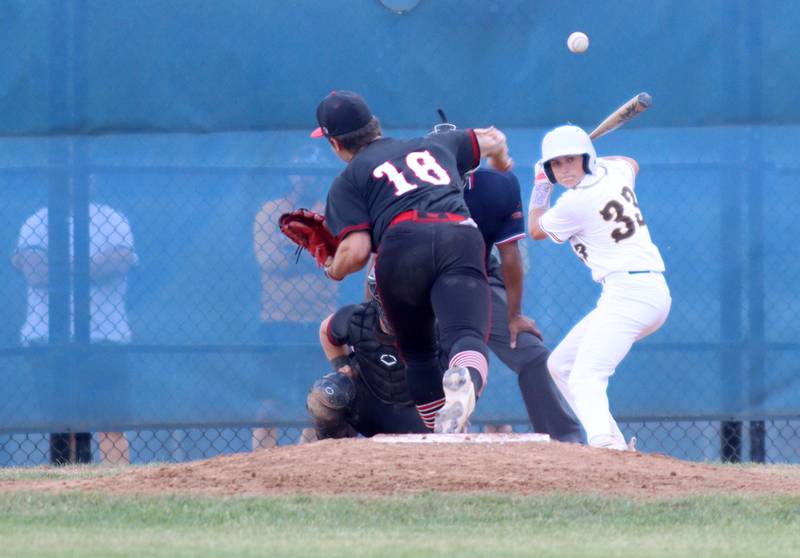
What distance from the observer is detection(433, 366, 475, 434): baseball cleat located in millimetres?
5328

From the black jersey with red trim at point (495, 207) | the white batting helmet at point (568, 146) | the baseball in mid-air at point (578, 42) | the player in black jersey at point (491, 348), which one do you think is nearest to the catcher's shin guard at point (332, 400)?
the player in black jersey at point (491, 348)

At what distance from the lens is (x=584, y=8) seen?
8242 mm

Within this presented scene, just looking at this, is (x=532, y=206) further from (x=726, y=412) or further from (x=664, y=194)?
(x=726, y=412)

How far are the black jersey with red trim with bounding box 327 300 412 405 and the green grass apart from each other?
69.5 inches

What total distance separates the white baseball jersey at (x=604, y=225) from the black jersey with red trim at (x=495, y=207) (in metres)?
0.55

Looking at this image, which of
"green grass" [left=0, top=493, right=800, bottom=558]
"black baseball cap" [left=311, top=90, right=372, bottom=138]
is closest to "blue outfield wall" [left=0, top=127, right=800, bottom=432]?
"black baseball cap" [left=311, top=90, right=372, bottom=138]

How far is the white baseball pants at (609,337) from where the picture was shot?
618cm

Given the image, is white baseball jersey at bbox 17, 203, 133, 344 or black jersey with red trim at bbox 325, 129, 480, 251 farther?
white baseball jersey at bbox 17, 203, 133, 344

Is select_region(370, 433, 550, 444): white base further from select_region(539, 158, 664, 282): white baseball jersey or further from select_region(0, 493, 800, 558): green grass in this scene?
select_region(539, 158, 664, 282): white baseball jersey

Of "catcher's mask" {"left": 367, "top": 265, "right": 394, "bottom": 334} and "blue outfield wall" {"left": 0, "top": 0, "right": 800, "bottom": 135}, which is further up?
"blue outfield wall" {"left": 0, "top": 0, "right": 800, "bottom": 135}

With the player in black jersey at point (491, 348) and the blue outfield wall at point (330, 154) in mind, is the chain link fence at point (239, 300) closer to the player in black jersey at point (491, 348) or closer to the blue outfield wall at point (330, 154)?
the blue outfield wall at point (330, 154)

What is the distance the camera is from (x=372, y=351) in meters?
6.64

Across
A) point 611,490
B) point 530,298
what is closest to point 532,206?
point 530,298

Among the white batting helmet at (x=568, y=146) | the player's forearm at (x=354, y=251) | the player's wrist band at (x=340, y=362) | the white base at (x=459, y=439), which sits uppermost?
the white batting helmet at (x=568, y=146)
